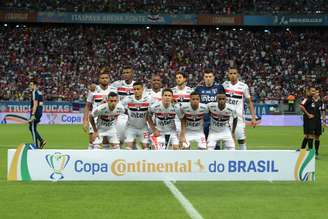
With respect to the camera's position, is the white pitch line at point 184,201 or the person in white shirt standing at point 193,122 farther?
the person in white shirt standing at point 193,122

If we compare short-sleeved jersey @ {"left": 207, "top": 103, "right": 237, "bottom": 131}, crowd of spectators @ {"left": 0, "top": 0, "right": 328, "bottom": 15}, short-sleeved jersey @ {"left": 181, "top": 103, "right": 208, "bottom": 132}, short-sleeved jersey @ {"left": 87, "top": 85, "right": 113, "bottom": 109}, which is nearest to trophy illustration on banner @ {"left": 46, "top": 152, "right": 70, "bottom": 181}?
short-sleeved jersey @ {"left": 181, "top": 103, "right": 208, "bottom": 132}

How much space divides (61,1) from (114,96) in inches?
1713

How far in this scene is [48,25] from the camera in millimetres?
56250

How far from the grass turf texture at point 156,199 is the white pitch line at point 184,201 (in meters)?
0.08

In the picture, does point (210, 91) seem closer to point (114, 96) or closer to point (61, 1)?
point (114, 96)

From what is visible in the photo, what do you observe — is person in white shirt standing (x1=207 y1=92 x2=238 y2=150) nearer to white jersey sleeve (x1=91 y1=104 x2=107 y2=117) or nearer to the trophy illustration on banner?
white jersey sleeve (x1=91 y1=104 x2=107 y2=117)

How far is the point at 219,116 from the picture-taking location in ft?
46.2

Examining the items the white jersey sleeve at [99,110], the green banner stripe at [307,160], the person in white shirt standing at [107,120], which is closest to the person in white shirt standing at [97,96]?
the person in white shirt standing at [107,120]

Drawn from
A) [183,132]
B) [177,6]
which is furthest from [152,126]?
[177,6]

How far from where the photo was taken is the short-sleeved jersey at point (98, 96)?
1554 centimetres

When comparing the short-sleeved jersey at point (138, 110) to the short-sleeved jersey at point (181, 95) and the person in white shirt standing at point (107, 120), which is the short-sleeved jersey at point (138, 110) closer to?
the person in white shirt standing at point (107, 120)

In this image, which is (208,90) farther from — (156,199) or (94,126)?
(156,199)

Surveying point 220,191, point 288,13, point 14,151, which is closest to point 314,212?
point 220,191

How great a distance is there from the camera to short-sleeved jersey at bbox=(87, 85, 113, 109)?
51.0 ft
